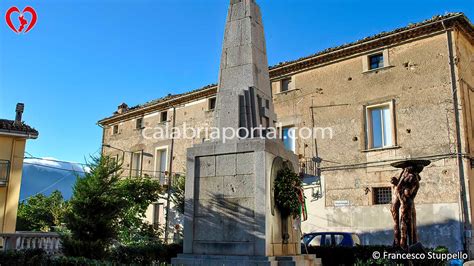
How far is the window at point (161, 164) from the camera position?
90.3ft

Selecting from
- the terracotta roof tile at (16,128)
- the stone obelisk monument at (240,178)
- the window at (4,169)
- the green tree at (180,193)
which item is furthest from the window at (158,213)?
the stone obelisk monument at (240,178)

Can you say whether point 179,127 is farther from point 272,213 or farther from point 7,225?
point 272,213

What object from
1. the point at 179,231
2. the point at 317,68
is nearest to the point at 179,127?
the point at 179,231

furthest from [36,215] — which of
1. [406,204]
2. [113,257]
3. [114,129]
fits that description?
[406,204]

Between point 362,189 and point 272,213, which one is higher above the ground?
point 362,189

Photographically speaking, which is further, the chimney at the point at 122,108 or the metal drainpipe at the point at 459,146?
the chimney at the point at 122,108

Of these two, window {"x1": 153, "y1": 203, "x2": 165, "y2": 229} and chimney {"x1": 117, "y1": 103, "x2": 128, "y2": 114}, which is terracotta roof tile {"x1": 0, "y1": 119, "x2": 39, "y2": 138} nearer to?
window {"x1": 153, "y1": 203, "x2": 165, "y2": 229}

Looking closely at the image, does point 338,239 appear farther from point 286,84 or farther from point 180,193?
point 180,193

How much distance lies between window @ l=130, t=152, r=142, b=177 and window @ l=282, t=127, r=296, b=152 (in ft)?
38.3

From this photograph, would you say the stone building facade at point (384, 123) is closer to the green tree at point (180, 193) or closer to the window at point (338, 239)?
the window at point (338, 239)

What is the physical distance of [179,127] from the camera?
27.3 meters

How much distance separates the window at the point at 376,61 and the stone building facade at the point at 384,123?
0.15 feet

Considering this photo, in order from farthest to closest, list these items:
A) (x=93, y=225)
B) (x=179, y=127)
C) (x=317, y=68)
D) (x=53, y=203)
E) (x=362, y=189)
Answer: (x=53, y=203)
(x=179, y=127)
(x=317, y=68)
(x=362, y=189)
(x=93, y=225)

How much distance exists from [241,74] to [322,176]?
459 inches
